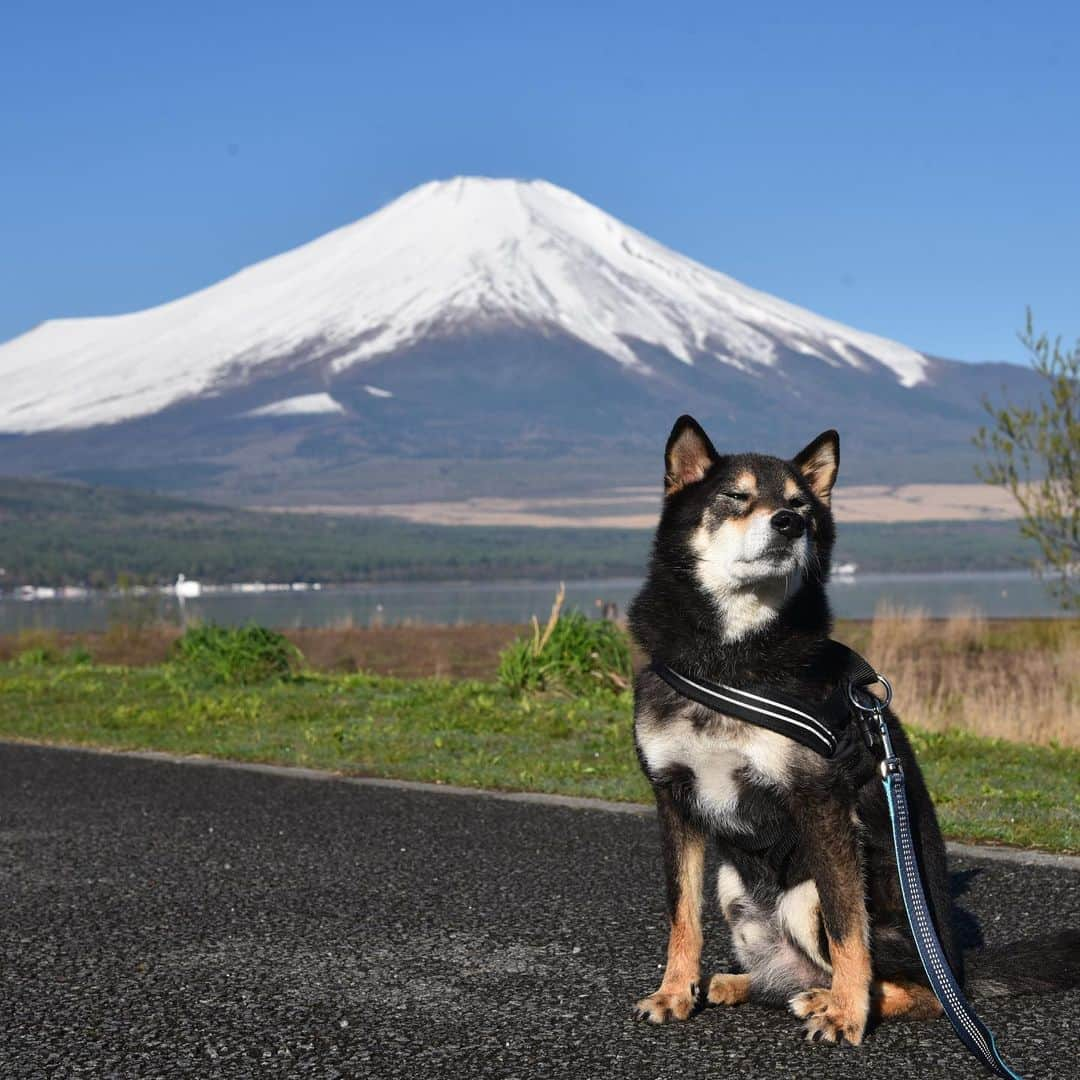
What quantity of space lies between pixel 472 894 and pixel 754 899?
243cm

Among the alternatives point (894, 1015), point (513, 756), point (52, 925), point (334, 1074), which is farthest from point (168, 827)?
point (894, 1015)

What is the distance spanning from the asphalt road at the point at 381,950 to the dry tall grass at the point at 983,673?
5.63m

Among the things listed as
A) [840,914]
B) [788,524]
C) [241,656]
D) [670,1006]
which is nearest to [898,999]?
[840,914]

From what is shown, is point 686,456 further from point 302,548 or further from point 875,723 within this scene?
point 302,548

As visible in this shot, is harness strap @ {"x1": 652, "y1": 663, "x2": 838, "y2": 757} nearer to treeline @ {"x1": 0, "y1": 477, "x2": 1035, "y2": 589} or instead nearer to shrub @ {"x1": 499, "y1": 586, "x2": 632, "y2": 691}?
shrub @ {"x1": 499, "y1": 586, "x2": 632, "y2": 691}

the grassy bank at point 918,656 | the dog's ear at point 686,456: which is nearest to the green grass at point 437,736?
the grassy bank at point 918,656

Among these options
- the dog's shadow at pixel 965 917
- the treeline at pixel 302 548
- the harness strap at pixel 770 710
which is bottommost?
the treeline at pixel 302 548

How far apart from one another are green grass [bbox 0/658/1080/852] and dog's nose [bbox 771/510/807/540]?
395cm

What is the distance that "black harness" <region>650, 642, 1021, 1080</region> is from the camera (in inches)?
195

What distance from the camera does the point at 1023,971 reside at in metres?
5.55

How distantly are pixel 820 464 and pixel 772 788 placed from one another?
112cm

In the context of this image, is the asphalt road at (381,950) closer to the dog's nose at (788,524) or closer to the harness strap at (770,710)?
the harness strap at (770,710)

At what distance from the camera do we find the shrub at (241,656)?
58.8 ft

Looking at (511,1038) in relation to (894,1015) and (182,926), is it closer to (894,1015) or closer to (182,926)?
(894,1015)
